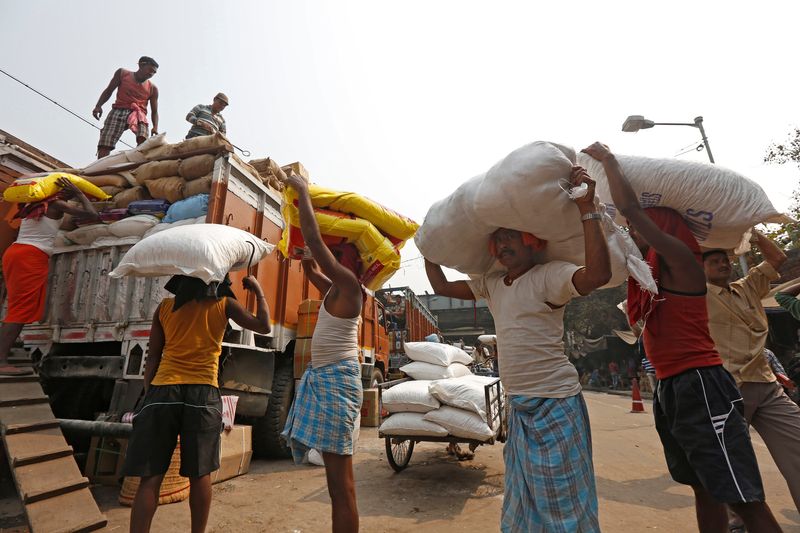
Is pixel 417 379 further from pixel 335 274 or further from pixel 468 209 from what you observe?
pixel 468 209

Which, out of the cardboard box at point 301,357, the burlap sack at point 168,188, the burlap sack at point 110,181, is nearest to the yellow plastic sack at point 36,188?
the burlap sack at point 110,181

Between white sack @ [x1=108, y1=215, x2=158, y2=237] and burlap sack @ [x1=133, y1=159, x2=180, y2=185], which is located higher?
burlap sack @ [x1=133, y1=159, x2=180, y2=185]

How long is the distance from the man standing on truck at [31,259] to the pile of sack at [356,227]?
2648 mm

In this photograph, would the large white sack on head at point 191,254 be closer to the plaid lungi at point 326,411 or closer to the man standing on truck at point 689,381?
the plaid lungi at point 326,411

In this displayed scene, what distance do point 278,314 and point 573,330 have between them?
2128 centimetres

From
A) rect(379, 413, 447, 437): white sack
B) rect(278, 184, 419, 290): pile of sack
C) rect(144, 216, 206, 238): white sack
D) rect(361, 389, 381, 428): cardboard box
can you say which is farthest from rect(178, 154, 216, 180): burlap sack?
rect(361, 389, 381, 428): cardboard box

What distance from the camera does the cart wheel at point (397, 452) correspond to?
4.27 m

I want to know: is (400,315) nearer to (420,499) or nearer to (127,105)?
(127,105)

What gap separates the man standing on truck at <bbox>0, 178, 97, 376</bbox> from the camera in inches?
143

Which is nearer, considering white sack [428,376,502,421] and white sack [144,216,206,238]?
white sack [428,376,502,421]

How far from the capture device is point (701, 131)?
9805 millimetres

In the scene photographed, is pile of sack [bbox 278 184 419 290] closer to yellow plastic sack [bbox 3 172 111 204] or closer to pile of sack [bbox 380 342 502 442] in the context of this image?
pile of sack [bbox 380 342 502 442]

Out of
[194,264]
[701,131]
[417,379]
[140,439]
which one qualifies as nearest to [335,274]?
[194,264]

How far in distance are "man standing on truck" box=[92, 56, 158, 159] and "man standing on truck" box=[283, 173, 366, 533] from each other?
5241 mm
